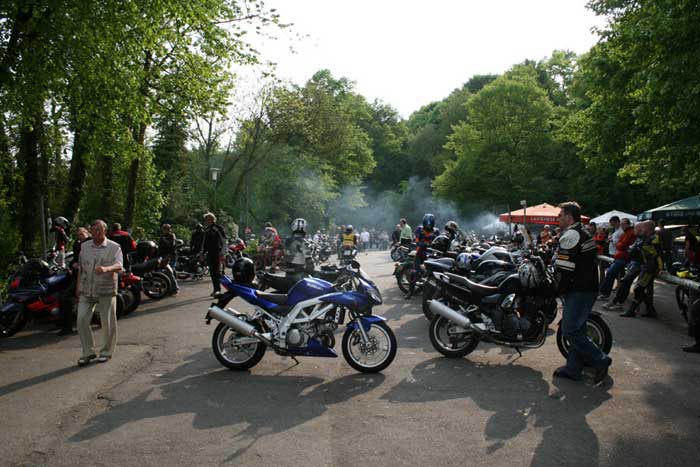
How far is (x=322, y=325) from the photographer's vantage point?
664 centimetres

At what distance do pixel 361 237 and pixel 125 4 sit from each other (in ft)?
103

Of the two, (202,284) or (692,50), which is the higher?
(692,50)

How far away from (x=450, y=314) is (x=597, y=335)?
5.54 feet

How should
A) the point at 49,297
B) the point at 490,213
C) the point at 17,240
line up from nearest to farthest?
1. the point at 49,297
2. the point at 17,240
3. the point at 490,213

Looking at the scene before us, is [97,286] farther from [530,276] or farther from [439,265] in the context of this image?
[530,276]

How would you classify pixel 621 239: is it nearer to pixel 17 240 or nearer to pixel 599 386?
pixel 599 386

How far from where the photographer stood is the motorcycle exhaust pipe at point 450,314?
23.2ft

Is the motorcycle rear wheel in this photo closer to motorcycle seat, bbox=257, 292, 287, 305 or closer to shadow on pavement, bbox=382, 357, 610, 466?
motorcycle seat, bbox=257, 292, 287, 305

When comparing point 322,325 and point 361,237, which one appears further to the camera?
point 361,237

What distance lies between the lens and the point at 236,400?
560cm

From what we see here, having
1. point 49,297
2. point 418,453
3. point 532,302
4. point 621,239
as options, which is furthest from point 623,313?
point 49,297

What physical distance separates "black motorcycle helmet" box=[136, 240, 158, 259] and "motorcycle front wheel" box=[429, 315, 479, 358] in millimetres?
7491

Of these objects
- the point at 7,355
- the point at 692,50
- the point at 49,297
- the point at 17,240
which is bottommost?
the point at 7,355

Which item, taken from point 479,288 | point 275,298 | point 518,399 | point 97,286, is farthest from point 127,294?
point 518,399
